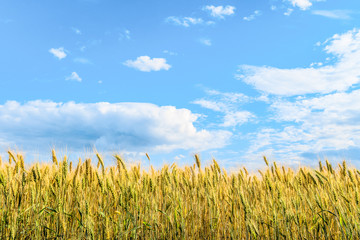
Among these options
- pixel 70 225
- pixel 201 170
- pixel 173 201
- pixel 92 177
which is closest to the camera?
pixel 70 225

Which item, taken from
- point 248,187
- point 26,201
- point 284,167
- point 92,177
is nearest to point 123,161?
point 92,177

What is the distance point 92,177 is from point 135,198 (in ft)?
2.70

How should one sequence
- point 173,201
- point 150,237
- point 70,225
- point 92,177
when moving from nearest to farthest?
point 150,237, point 70,225, point 173,201, point 92,177

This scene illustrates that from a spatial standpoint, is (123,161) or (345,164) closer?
(123,161)

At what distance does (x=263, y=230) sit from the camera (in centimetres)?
300

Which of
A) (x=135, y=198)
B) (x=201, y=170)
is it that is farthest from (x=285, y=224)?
(x=201, y=170)

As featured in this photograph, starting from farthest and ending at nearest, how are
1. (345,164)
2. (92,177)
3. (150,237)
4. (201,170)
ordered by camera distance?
(345,164) < (201,170) < (92,177) < (150,237)

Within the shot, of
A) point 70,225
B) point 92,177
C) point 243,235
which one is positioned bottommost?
point 243,235

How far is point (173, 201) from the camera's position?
3236 mm

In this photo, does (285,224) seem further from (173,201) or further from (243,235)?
(173,201)

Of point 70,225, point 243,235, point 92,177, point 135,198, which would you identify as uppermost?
point 92,177

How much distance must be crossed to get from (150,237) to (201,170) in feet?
6.01

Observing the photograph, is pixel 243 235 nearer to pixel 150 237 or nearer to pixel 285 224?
pixel 285 224

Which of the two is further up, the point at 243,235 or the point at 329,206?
the point at 329,206
